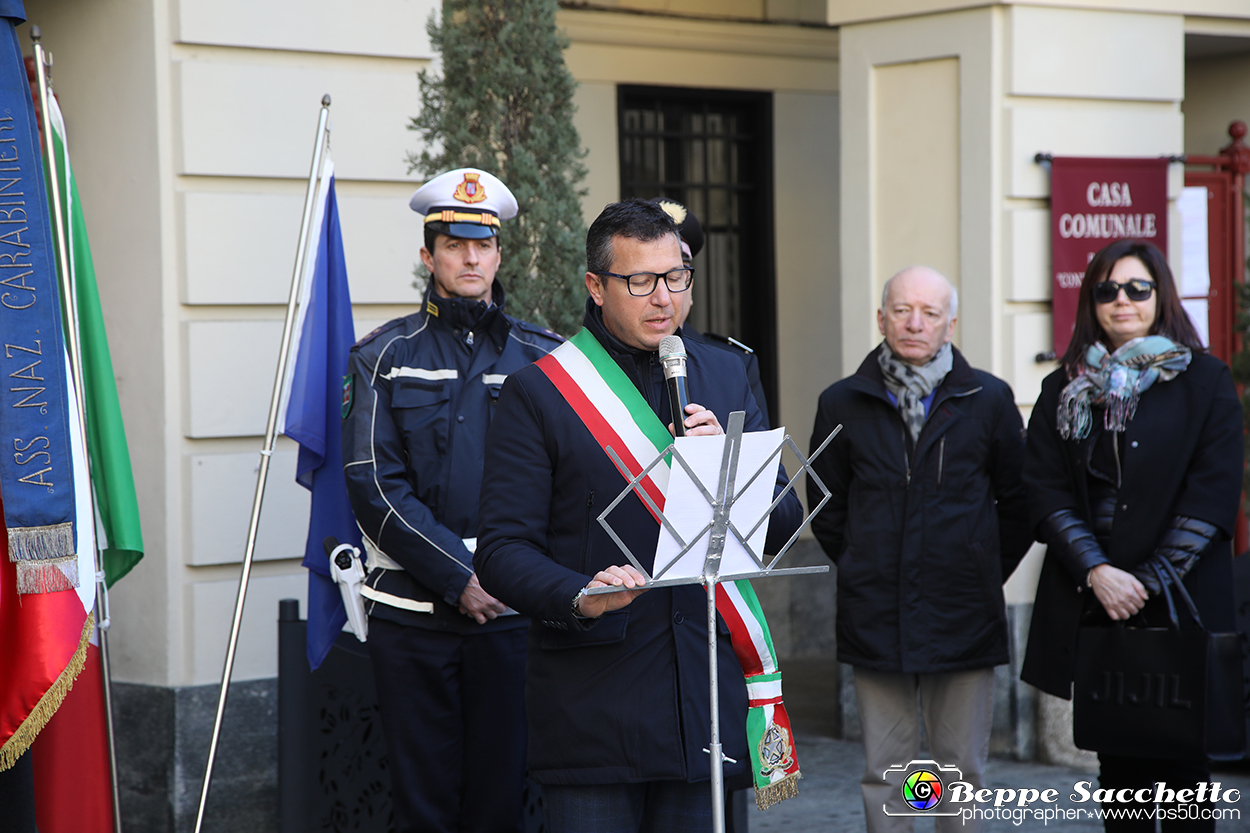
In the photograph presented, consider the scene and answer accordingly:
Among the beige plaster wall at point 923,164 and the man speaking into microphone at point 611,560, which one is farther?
the beige plaster wall at point 923,164

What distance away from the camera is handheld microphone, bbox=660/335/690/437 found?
269cm

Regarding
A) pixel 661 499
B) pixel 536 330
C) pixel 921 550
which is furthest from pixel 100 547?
pixel 921 550

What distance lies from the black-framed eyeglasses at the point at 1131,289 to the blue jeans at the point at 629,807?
7.42 ft

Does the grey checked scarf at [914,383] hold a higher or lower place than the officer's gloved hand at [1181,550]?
higher

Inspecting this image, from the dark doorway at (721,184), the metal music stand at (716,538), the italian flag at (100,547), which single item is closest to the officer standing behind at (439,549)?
the italian flag at (100,547)

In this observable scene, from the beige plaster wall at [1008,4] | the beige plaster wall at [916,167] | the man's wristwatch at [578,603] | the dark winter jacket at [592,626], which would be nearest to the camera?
the man's wristwatch at [578,603]

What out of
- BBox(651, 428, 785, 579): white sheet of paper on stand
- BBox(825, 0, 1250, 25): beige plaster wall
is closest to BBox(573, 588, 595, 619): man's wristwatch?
BBox(651, 428, 785, 579): white sheet of paper on stand

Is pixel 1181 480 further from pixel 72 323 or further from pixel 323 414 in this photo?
pixel 72 323

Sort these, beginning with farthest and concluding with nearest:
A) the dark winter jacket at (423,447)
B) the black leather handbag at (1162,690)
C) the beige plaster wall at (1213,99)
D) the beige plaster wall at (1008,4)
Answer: the beige plaster wall at (1213,99)
the beige plaster wall at (1008,4)
the black leather handbag at (1162,690)
the dark winter jacket at (423,447)

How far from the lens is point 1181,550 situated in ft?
13.7

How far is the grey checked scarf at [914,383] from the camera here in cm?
442

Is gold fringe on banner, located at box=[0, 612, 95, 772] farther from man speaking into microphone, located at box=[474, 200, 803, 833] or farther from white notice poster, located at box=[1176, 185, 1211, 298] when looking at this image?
white notice poster, located at box=[1176, 185, 1211, 298]

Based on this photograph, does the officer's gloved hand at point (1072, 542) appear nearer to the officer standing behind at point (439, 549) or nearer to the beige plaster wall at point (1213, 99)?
the officer standing behind at point (439, 549)

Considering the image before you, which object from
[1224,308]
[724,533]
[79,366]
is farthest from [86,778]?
[1224,308]
